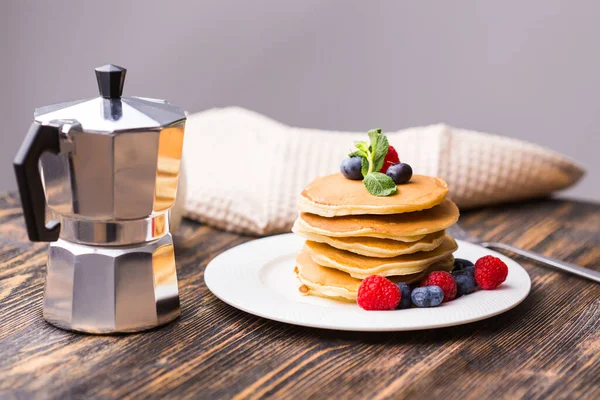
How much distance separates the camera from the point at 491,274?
1.17m

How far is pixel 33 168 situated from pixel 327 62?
8.41 ft

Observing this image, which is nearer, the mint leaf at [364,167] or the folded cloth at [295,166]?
the mint leaf at [364,167]

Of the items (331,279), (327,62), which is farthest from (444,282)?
(327,62)

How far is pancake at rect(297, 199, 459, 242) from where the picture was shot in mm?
1144

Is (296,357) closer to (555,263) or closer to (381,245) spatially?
(381,245)

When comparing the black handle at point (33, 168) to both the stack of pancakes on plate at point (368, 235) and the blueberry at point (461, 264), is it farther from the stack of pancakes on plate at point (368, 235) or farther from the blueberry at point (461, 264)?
the blueberry at point (461, 264)

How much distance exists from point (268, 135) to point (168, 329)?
84 cm

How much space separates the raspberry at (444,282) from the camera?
1.14 m

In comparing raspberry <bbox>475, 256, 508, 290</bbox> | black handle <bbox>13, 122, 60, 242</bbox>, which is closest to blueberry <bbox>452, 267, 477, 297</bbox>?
raspberry <bbox>475, 256, 508, 290</bbox>

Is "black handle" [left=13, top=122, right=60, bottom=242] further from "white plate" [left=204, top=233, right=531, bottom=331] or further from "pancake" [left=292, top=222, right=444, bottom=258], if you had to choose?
"pancake" [left=292, top=222, right=444, bottom=258]

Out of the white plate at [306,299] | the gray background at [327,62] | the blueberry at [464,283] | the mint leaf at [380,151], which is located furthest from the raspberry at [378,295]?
the gray background at [327,62]

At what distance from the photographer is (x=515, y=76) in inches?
123

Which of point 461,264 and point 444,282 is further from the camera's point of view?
point 461,264

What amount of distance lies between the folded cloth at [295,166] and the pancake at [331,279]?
0.40 meters
